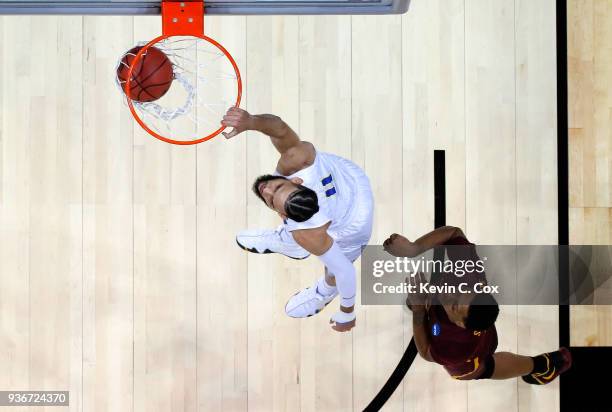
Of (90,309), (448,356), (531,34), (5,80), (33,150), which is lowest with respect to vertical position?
(448,356)

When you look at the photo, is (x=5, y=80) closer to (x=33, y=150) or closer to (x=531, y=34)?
(x=33, y=150)

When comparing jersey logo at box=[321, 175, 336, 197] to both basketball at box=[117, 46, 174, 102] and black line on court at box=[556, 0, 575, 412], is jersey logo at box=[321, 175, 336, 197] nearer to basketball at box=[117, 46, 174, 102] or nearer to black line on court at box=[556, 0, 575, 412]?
basketball at box=[117, 46, 174, 102]

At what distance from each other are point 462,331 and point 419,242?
49 cm

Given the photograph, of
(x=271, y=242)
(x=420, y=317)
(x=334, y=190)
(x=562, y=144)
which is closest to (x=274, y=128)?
(x=334, y=190)

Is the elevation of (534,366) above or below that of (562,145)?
below

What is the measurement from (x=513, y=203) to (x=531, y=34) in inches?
34.2

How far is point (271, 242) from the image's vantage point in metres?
2.95

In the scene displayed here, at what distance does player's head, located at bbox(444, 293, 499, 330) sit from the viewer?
109 inches

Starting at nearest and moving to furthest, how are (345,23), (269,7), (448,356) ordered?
1. (269,7)
2. (448,356)
3. (345,23)

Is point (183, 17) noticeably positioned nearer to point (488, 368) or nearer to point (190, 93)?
point (190, 93)

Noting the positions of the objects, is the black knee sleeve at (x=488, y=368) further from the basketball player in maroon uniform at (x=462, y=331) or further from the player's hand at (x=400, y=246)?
the player's hand at (x=400, y=246)

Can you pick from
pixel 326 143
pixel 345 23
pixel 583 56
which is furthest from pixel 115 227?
pixel 583 56

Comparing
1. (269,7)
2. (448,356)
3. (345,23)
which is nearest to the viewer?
(269,7)

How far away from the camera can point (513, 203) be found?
3.06m
